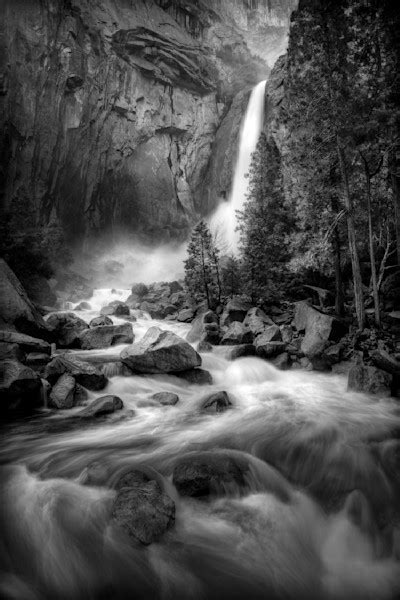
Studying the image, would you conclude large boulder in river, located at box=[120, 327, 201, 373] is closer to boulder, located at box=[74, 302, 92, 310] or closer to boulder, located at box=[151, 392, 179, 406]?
boulder, located at box=[151, 392, 179, 406]

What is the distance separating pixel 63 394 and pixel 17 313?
5.94 meters

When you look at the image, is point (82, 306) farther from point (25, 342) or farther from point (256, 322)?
point (25, 342)

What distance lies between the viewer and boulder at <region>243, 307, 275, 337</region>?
46.6 feet

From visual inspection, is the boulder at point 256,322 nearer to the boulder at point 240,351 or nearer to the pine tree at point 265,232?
the boulder at point 240,351

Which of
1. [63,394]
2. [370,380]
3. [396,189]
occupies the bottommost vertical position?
[63,394]

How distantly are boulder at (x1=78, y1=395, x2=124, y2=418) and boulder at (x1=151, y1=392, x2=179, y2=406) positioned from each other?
0.97 metres

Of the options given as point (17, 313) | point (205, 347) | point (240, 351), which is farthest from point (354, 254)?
point (17, 313)

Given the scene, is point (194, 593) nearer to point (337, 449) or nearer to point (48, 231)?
point (337, 449)

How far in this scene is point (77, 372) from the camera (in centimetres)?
833

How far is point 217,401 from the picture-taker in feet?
25.1

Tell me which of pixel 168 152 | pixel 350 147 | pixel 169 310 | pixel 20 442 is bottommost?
pixel 20 442

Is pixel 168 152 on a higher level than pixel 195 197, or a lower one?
higher

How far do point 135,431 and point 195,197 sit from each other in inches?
1830

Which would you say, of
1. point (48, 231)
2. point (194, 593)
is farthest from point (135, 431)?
point (48, 231)
